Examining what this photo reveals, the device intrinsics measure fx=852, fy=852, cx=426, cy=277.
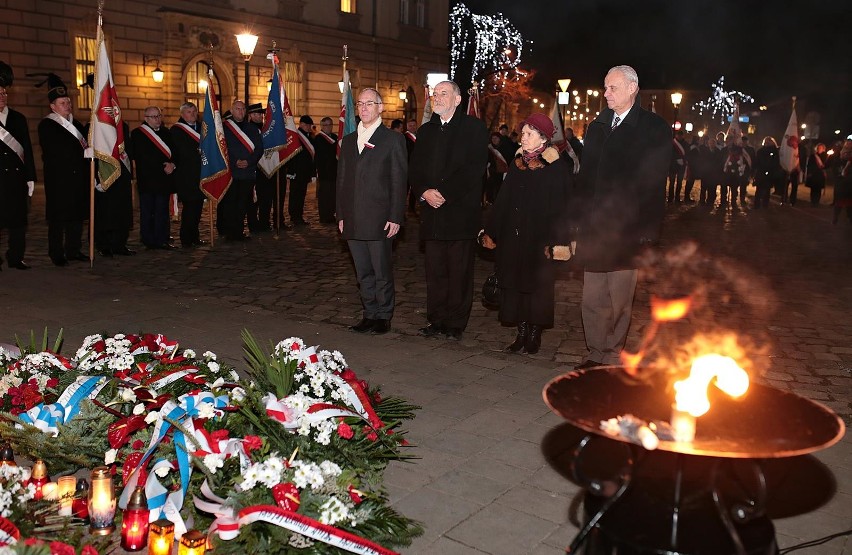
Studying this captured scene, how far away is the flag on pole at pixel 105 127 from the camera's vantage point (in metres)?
10.7

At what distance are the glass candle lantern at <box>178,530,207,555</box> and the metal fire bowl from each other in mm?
1471

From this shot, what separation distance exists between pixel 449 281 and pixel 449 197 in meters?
0.77

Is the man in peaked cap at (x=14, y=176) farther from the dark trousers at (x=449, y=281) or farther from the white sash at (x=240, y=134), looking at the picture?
the dark trousers at (x=449, y=281)

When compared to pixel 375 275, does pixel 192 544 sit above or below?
below

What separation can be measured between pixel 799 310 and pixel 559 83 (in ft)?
61.7

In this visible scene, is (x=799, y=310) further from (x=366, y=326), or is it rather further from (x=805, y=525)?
→ (x=805, y=525)

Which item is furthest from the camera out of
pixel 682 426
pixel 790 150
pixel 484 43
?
pixel 484 43

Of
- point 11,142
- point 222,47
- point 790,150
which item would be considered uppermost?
point 222,47

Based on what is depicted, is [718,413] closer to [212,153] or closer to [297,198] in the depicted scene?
[212,153]

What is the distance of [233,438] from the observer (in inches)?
156

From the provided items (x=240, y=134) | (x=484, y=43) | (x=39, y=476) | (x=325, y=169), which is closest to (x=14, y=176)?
(x=240, y=134)

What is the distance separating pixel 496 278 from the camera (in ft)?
23.2

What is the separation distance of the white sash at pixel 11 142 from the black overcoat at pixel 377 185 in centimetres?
505

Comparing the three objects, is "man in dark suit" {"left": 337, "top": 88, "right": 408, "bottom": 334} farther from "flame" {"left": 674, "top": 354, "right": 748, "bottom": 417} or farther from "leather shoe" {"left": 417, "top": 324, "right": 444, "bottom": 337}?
"flame" {"left": 674, "top": 354, "right": 748, "bottom": 417}
